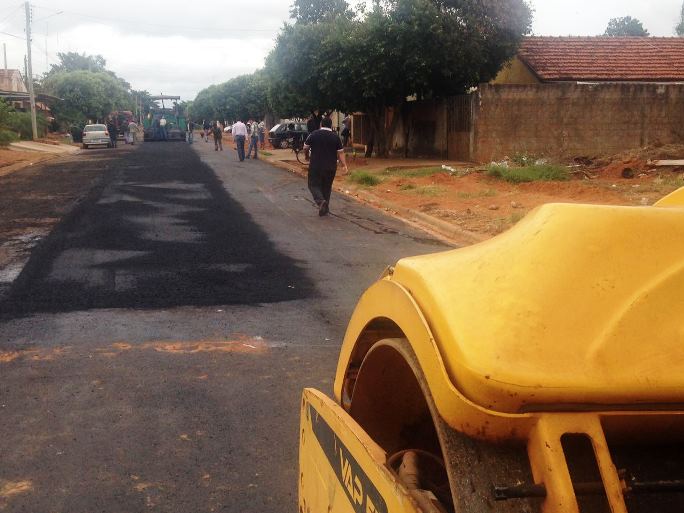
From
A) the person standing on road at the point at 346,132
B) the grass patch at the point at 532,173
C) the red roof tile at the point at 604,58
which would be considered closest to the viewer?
the grass patch at the point at 532,173

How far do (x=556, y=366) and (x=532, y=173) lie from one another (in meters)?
17.4

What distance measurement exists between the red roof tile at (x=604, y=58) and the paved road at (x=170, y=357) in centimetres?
1821

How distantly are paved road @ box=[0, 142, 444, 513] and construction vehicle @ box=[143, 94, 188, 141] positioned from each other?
4683cm

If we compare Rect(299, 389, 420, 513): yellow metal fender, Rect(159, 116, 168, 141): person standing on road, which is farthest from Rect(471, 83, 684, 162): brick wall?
Rect(159, 116, 168, 141): person standing on road

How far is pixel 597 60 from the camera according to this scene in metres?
28.3

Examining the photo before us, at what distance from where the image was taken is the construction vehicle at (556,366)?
4.75 feet

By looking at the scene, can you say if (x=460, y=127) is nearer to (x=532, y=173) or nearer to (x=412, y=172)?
(x=412, y=172)

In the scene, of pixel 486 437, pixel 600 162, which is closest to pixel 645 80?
pixel 600 162

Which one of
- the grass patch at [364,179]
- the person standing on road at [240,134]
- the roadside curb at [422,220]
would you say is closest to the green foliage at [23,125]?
the person standing on road at [240,134]

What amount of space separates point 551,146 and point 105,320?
1954 centimetres

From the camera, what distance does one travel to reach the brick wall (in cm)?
2353

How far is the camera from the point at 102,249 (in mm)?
10070

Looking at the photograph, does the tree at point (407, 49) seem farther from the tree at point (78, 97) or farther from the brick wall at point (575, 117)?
the tree at point (78, 97)

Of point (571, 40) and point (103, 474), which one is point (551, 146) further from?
point (103, 474)
